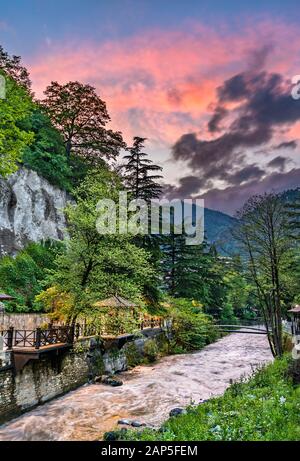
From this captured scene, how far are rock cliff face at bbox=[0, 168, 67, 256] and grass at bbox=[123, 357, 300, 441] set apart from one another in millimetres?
22369

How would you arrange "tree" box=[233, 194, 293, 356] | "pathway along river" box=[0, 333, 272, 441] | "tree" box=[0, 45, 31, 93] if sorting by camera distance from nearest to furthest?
"pathway along river" box=[0, 333, 272, 441] → "tree" box=[233, 194, 293, 356] → "tree" box=[0, 45, 31, 93]

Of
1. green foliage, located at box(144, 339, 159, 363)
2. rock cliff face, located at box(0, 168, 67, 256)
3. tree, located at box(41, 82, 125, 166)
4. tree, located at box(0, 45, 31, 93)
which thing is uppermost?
tree, located at box(0, 45, 31, 93)

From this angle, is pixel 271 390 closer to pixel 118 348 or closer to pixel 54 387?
pixel 54 387

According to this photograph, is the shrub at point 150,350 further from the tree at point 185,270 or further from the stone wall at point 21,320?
the tree at point 185,270

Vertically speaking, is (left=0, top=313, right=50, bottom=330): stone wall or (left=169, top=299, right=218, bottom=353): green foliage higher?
(left=0, top=313, right=50, bottom=330): stone wall

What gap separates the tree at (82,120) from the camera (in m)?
43.5

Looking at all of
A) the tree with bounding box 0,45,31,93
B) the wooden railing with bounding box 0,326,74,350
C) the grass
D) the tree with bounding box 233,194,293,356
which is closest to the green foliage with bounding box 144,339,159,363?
the tree with bounding box 233,194,293,356

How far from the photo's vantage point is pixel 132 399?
16.7m

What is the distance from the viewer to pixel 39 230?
111 ft

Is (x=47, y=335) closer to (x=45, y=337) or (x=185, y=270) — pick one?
(x=45, y=337)

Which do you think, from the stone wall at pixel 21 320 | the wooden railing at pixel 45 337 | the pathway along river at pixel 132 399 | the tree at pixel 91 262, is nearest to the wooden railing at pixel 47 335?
the wooden railing at pixel 45 337

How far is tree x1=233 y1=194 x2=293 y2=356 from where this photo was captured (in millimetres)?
20312

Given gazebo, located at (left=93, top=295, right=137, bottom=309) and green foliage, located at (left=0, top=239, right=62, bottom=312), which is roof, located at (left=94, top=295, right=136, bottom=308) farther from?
green foliage, located at (left=0, top=239, right=62, bottom=312)
